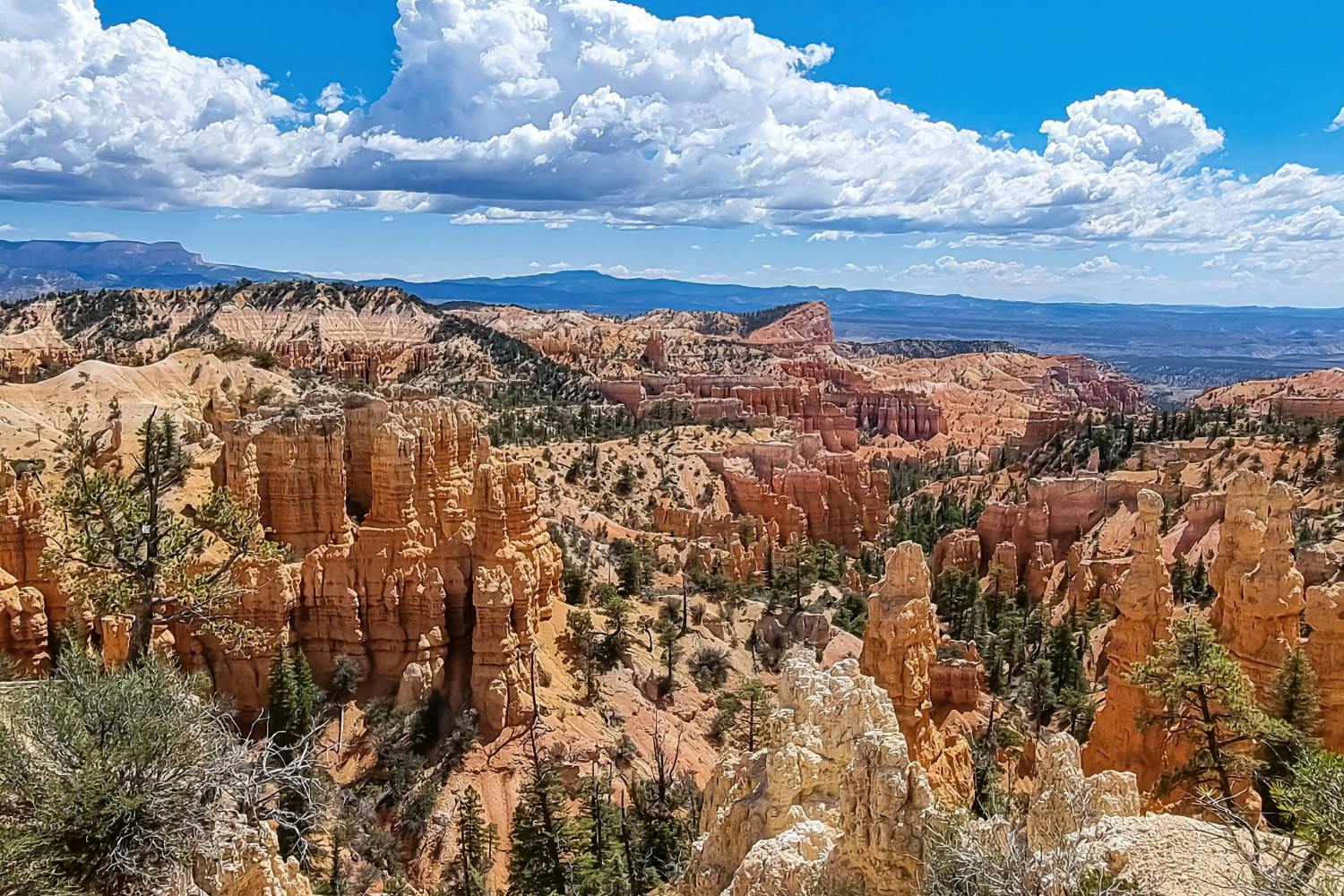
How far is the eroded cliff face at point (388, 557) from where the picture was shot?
22.3 m

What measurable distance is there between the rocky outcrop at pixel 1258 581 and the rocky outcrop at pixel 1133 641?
1.32 m

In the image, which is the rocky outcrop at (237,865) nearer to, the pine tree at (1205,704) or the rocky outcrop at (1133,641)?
the pine tree at (1205,704)

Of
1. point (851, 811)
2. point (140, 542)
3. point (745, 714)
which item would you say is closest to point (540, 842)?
point (745, 714)

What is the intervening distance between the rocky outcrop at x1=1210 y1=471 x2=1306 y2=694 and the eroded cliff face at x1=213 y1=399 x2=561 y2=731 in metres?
15.8

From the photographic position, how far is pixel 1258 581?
59.2ft

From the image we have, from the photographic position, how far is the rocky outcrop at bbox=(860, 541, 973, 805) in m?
16.6

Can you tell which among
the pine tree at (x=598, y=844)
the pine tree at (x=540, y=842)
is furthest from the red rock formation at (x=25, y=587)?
the pine tree at (x=598, y=844)

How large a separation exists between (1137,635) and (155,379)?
49.9 meters

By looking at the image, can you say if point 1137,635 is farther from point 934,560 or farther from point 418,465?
point 934,560

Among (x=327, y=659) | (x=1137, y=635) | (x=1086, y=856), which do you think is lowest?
(x=327, y=659)

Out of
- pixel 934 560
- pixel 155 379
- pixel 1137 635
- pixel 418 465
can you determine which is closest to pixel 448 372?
pixel 155 379

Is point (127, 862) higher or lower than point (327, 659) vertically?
higher

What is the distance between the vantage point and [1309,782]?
8711 mm

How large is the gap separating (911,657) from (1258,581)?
23.9 ft
